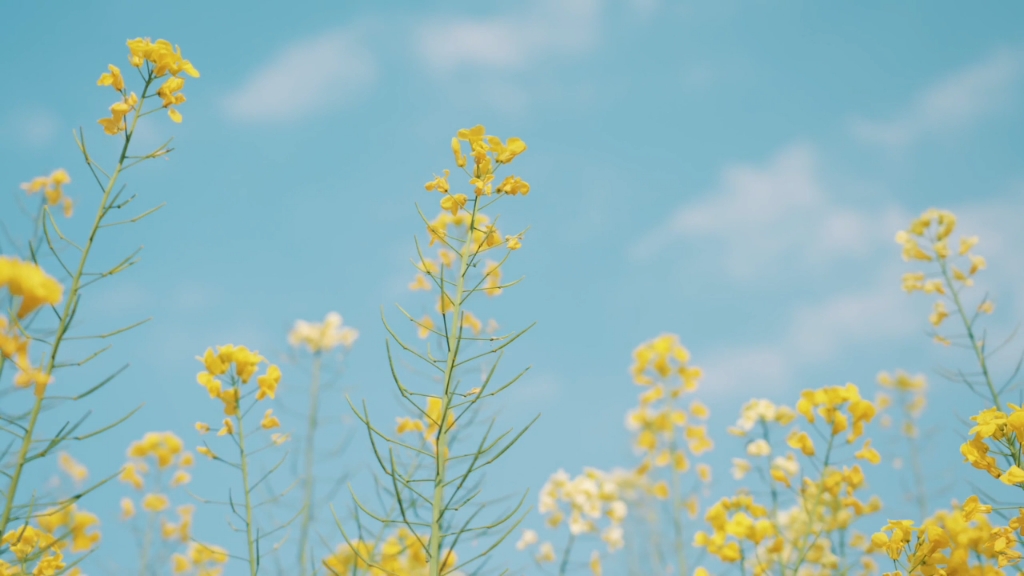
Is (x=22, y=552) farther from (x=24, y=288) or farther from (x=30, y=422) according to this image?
(x=24, y=288)

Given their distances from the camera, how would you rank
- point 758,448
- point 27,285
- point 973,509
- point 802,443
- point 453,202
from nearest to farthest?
point 27,285 < point 973,509 < point 453,202 < point 802,443 < point 758,448

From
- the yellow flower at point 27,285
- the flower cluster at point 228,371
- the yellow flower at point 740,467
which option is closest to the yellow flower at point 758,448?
the yellow flower at point 740,467

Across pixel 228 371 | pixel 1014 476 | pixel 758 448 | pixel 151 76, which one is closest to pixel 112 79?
pixel 151 76

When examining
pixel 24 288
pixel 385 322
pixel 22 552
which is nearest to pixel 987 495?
pixel 385 322

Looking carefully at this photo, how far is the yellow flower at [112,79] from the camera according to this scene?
2141 mm

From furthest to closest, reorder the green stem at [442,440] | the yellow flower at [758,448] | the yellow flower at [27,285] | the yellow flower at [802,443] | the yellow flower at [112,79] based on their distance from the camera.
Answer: the yellow flower at [758,448], the yellow flower at [802,443], the yellow flower at [112,79], the green stem at [442,440], the yellow flower at [27,285]

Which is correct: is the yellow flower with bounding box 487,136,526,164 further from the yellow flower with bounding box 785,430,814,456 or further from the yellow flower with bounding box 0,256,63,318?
the yellow flower with bounding box 785,430,814,456

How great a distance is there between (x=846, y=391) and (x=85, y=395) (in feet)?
10.1

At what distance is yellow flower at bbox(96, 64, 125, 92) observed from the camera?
2141mm

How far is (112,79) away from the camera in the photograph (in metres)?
2.15

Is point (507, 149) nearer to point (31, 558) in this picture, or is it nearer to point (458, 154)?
point (458, 154)

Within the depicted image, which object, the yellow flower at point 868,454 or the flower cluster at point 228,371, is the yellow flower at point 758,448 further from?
the flower cluster at point 228,371

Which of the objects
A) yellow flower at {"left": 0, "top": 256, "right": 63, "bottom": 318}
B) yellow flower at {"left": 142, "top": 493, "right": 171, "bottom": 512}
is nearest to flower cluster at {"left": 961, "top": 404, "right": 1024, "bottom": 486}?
yellow flower at {"left": 0, "top": 256, "right": 63, "bottom": 318}

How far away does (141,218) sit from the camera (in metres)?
2.12
